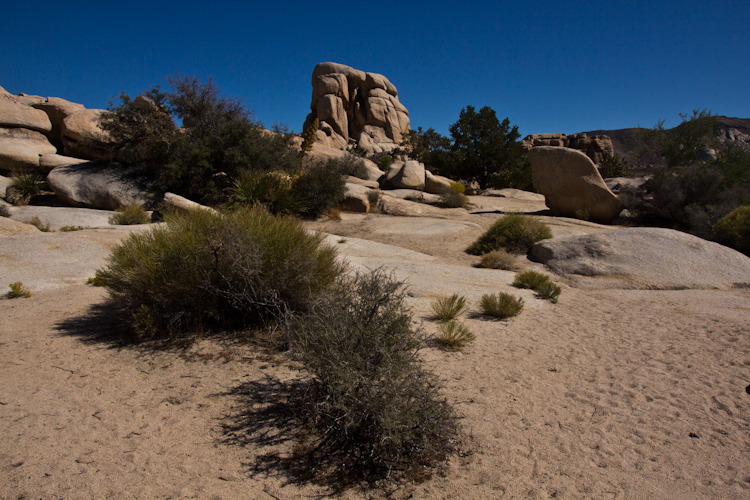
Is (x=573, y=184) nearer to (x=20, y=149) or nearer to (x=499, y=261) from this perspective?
(x=499, y=261)

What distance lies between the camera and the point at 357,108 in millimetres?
47250

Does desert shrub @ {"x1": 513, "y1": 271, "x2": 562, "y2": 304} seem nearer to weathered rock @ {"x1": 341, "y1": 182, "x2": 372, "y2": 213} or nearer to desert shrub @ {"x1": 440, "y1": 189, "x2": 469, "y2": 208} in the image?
weathered rock @ {"x1": 341, "y1": 182, "x2": 372, "y2": 213}

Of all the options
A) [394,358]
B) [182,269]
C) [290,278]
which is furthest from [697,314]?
[182,269]

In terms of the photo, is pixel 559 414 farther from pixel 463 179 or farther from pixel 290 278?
pixel 463 179

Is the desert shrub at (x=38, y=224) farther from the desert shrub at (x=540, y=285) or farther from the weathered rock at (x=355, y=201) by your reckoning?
the desert shrub at (x=540, y=285)

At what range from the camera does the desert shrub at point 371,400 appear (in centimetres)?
235

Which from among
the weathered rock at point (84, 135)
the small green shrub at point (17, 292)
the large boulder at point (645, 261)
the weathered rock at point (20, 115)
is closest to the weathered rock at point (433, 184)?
the large boulder at point (645, 261)

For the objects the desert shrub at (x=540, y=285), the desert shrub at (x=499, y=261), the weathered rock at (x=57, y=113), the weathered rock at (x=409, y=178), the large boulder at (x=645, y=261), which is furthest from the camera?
the weathered rock at (x=409, y=178)

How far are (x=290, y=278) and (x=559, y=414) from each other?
9.30 feet

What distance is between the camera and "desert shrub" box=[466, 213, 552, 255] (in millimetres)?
10047

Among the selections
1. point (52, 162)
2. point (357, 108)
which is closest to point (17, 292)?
point (52, 162)

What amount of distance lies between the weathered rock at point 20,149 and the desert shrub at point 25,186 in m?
0.67

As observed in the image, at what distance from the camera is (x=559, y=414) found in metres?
3.17

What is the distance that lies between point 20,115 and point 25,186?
3.76 metres
